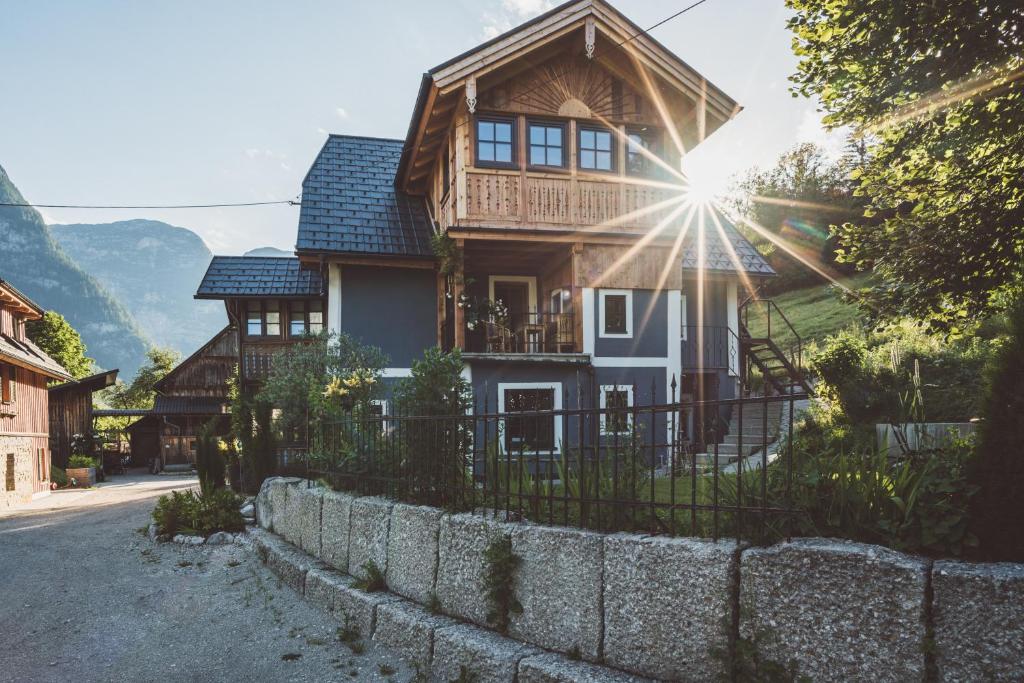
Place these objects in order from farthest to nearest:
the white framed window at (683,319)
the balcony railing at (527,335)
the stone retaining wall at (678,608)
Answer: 1. the white framed window at (683,319)
2. the balcony railing at (527,335)
3. the stone retaining wall at (678,608)

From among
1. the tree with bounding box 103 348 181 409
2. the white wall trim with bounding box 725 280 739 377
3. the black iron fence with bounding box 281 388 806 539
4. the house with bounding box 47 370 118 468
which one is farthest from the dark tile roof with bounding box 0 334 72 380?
the tree with bounding box 103 348 181 409

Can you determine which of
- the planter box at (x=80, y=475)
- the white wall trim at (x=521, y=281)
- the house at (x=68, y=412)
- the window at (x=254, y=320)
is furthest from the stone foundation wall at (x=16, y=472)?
the white wall trim at (x=521, y=281)

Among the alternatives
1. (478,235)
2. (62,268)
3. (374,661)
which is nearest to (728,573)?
(374,661)

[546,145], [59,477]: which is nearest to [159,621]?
[546,145]

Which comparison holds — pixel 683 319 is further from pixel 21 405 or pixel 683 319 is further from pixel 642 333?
pixel 21 405

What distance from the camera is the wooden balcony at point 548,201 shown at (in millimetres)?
12695

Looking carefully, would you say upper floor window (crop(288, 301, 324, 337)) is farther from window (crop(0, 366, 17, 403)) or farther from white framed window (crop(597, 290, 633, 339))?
white framed window (crop(597, 290, 633, 339))

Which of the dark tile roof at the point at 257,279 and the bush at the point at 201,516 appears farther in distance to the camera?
the dark tile roof at the point at 257,279

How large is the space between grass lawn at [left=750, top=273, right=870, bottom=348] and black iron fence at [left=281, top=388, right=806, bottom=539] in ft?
55.5

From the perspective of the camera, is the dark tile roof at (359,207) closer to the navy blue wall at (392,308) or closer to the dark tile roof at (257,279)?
the navy blue wall at (392,308)

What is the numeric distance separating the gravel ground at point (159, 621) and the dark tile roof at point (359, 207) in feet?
23.0

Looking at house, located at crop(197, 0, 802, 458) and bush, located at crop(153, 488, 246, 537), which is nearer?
bush, located at crop(153, 488, 246, 537)

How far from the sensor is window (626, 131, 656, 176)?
546 inches

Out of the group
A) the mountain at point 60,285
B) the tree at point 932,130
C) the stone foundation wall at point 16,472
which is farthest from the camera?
the mountain at point 60,285
